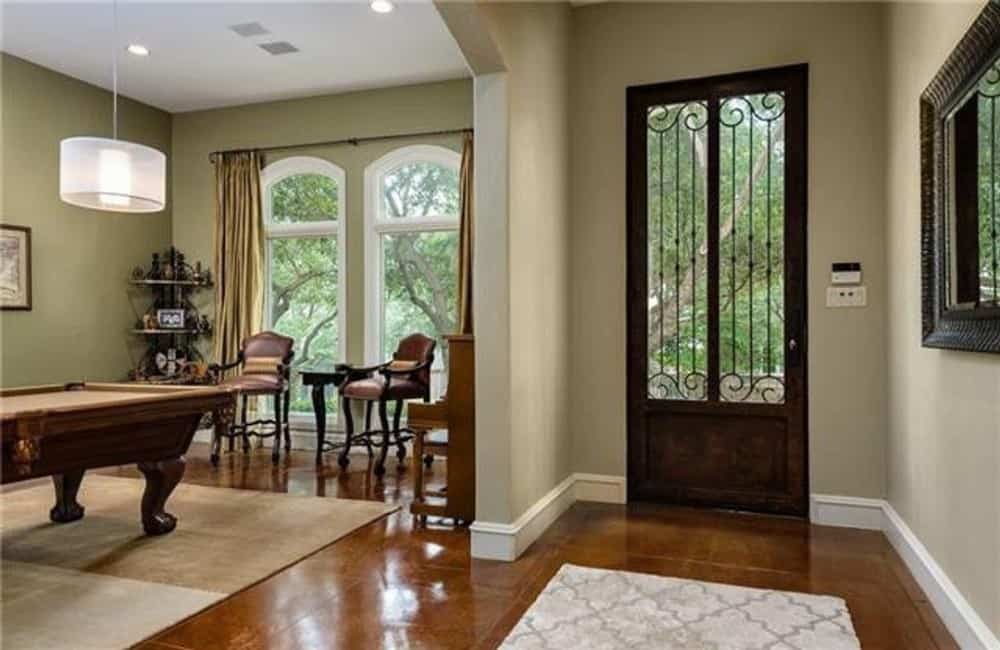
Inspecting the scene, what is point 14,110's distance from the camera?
524cm

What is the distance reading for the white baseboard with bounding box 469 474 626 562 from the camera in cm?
317

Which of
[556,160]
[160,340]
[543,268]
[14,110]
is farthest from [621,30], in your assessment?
[160,340]

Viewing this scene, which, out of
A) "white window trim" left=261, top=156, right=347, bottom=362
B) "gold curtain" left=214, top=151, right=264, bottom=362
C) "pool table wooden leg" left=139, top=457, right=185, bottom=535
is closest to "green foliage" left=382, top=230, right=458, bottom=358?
"white window trim" left=261, top=156, right=347, bottom=362

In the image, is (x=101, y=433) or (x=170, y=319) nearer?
(x=101, y=433)

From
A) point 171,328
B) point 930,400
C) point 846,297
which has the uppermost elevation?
point 846,297

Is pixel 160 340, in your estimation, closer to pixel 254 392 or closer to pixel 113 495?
pixel 254 392

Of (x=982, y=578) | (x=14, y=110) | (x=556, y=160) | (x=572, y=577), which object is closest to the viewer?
(x=982, y=578)

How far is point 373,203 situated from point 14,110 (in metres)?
2.96

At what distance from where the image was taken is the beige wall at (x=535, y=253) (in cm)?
322

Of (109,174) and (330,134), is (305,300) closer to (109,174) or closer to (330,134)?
(330,134)

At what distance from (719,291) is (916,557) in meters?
1.77

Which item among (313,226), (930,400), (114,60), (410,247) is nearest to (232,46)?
(114,60)

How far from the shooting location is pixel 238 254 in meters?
6.37

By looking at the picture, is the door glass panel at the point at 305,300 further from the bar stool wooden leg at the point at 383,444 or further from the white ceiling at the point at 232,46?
the white ceiling at the point at 232,46
